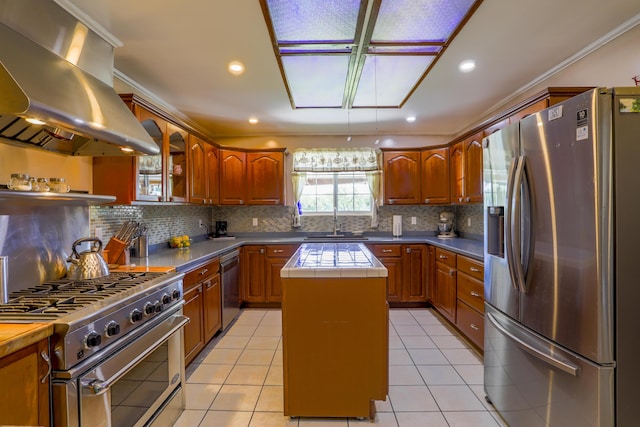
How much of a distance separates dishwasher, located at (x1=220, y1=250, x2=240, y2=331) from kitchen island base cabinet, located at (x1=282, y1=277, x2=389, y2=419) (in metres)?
1.53

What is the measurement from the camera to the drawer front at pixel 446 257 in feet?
10.2

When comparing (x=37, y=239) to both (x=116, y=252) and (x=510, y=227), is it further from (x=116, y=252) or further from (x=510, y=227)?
(x=510, y=227)

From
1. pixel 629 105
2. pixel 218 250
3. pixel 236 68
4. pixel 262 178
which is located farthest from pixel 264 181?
pixel 629 105

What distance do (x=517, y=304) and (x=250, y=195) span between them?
336 centimetres

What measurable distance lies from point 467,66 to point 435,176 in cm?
177

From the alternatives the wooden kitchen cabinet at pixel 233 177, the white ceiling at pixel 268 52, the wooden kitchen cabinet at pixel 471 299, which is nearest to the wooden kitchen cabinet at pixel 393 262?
the wooden kitchen cabinet at pixel 471 299

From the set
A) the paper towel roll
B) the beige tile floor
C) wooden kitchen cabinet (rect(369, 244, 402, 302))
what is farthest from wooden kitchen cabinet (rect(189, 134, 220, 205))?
the paper towel roll

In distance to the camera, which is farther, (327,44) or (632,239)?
(327,44)

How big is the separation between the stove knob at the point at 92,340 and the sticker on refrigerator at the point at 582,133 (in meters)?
2.18

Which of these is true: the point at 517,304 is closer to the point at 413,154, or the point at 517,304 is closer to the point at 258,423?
the point at 258,423

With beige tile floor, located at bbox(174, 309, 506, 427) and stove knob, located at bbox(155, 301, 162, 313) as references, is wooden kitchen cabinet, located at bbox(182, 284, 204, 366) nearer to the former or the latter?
beige tile floor, located at bbox(174, 309, 506, 427)

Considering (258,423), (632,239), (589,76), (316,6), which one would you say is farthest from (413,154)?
(258,423)

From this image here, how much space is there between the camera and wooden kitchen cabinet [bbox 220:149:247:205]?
399cm

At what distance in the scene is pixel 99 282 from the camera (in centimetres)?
168
